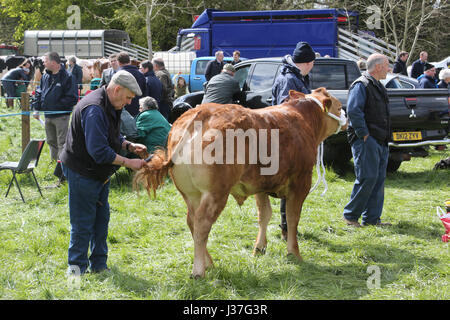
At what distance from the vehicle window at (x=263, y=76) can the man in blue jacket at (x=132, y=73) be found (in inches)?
79.9

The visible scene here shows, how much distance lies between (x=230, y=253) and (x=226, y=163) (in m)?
1.35

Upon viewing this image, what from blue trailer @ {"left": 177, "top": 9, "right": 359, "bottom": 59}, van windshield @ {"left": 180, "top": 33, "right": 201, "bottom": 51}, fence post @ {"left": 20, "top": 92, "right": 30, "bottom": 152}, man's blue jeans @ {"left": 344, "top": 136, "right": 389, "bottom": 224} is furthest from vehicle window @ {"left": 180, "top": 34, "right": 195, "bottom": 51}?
man's blue jeans @ {"left": 344, "top": 136, "right": 389, "bottom": 224}

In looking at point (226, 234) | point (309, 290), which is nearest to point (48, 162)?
point (226, 234)

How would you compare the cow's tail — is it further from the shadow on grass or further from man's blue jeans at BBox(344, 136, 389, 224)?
man's blue jeans at BBox(344, 136, 389, 224)

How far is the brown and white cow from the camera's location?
4.11 meters

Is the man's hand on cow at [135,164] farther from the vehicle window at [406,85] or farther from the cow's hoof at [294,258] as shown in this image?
the vehicle window at [406,85]

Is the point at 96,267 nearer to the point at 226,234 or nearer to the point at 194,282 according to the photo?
the point at 194,282

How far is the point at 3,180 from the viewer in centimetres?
812

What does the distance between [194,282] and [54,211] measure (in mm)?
3285

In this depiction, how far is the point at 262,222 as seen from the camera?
5184mm

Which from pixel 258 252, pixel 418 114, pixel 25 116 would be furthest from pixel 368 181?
pixel 25 116

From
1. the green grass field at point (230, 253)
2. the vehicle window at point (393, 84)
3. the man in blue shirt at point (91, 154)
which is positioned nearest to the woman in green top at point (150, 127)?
the green grass field at point (230, 253)

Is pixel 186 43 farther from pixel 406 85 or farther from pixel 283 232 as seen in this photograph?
pixel 283 232

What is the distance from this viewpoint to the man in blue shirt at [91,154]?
4.12 m
